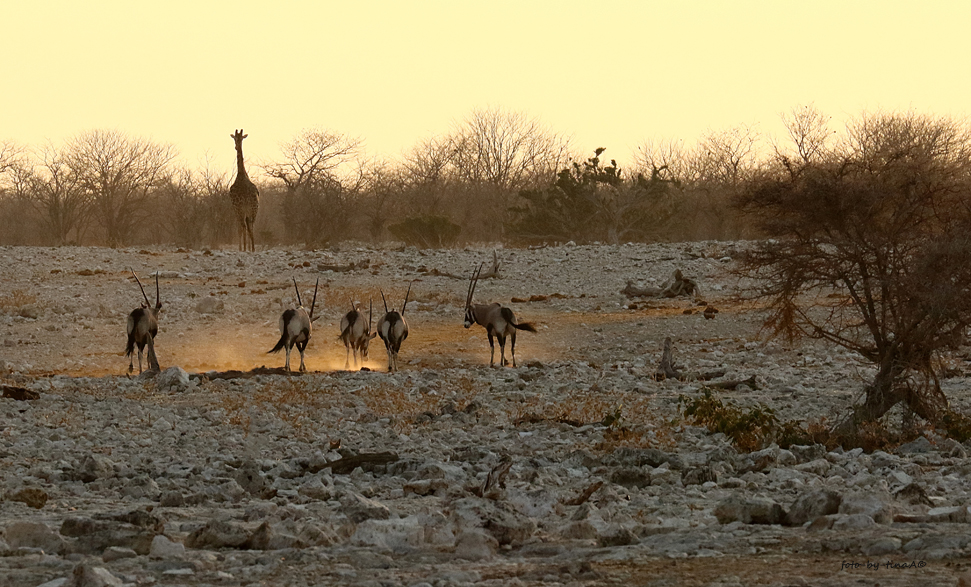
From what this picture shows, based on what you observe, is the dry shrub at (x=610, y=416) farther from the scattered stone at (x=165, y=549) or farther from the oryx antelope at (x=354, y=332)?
the oryx antelope at (x=354, y=332)

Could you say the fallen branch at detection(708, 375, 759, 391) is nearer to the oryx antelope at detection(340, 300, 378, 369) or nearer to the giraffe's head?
the oryx antelope at detection(340, 300, 378, 369)

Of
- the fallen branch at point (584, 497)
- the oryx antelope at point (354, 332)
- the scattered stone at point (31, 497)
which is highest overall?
the oryx antelope at point (354, 332)

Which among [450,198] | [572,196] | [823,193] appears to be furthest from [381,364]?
[450,198]

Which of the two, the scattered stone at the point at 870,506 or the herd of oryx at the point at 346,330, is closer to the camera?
the scattered stone at the point at 870,506

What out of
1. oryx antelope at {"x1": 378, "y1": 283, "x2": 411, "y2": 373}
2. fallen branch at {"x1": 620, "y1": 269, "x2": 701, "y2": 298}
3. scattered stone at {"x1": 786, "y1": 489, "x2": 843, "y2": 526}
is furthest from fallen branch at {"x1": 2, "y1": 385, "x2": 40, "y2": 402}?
fallen branch at {"x1": 620, "y1": 269, "x2": 701, "y2": 298}

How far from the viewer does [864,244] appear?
1003 centimetres

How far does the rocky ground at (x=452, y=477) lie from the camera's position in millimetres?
5816

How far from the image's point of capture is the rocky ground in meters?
5.82

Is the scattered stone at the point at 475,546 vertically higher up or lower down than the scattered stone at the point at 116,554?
higher up

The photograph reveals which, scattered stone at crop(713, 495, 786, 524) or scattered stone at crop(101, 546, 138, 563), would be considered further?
scattered stone at crop(713, 495, 786, 524)

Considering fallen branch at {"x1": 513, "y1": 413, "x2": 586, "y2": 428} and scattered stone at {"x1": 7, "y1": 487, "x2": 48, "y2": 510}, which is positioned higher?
fallen branch at {"x1": 513, "y1": 413, "x2": 586, "y2": 428}

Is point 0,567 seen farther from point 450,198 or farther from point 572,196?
point 450,198

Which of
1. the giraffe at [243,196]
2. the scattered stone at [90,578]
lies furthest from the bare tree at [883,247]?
the giraffe at [243,196]

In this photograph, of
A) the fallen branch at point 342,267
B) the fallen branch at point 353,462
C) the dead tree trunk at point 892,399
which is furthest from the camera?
the fallen branch at point 342,267
